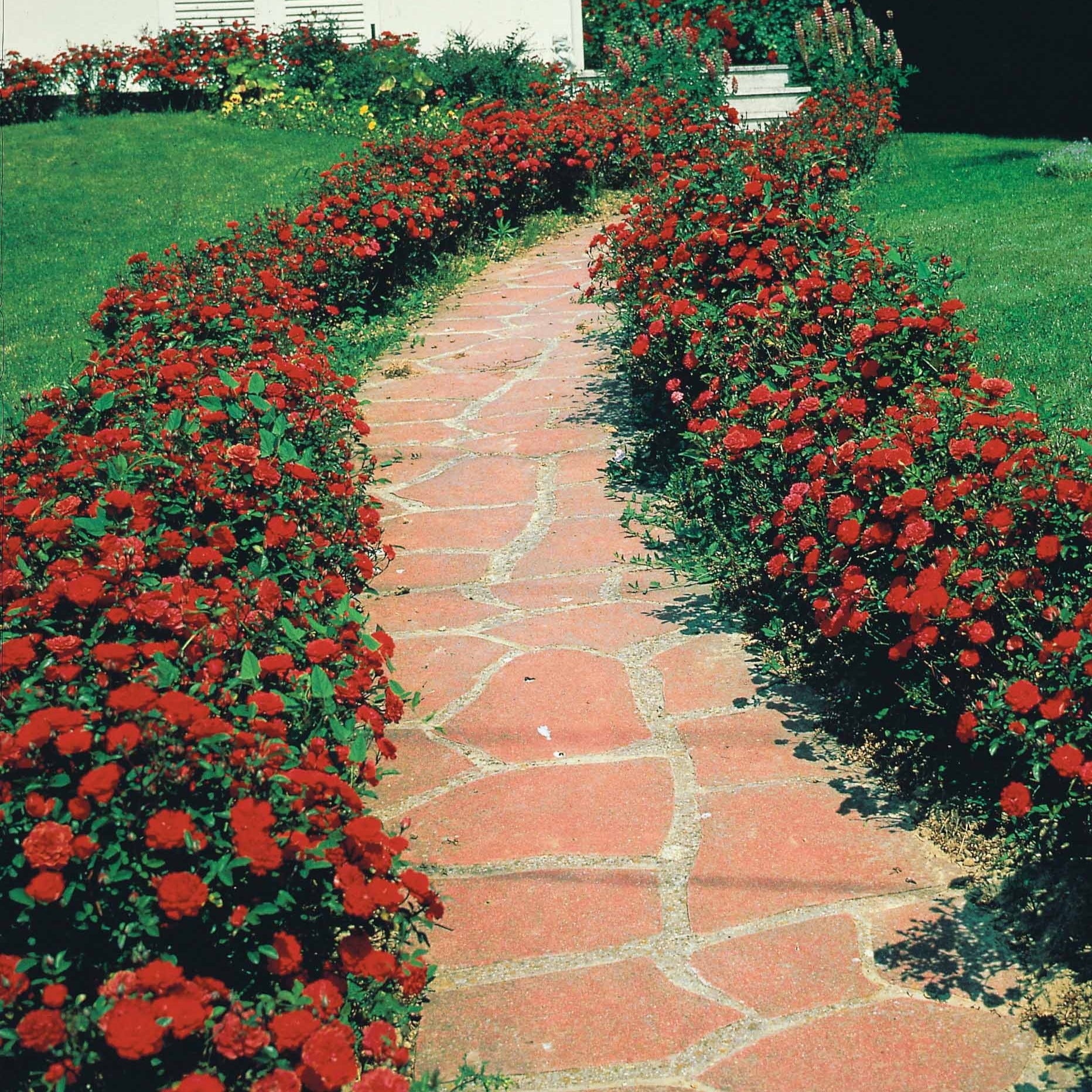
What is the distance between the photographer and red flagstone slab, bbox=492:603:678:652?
13.2 feet

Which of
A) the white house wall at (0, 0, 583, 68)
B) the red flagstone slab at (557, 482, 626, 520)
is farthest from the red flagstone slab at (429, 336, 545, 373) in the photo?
the white house wall at (0, 0, 583, 68)

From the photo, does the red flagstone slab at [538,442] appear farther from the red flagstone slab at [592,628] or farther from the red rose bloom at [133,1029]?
the red rose bloom at [133,1029]

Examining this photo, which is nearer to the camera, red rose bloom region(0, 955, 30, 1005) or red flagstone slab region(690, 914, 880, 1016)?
red rose bloom region(0, 955, 30, 1005)

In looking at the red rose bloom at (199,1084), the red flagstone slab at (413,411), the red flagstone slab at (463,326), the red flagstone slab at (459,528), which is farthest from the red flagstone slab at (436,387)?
the red rose bloom at (199,1084)

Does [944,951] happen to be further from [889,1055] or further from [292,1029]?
[292,1029]

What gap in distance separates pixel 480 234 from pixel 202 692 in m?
7.65

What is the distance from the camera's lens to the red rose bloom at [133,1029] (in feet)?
6.13

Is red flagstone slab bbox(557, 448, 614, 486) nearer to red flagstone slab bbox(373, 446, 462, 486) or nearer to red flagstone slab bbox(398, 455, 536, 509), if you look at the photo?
red flagstone slab bbox(398, 455, 536, 509)

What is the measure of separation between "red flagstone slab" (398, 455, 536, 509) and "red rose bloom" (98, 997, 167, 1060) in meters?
3.36

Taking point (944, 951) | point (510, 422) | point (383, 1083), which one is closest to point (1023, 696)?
point (944, 951)

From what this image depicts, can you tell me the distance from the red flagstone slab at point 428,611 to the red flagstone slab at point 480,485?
83 centimetres

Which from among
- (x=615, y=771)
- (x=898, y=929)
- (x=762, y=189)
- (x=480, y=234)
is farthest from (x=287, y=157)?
(x=898, y=929)

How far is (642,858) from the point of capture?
2.97m

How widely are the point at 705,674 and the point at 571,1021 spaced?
1.47m
